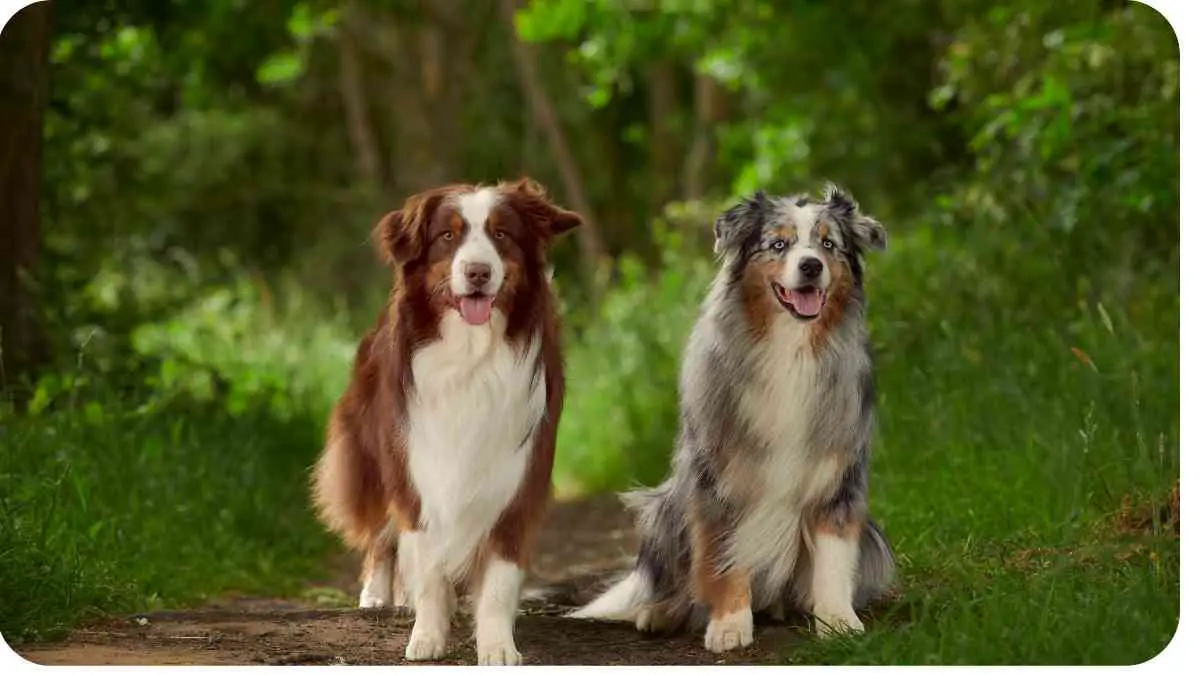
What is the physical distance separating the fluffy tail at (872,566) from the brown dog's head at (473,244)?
133 cm

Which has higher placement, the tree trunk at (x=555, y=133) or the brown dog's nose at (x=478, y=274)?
the tree trunk at (x=555, y=133)

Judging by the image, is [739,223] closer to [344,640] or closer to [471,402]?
[471,402]

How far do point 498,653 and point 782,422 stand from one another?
3.62 feet

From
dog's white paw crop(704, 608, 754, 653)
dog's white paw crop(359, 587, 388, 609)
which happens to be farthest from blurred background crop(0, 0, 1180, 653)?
dog's white paw crop(704, 608, 754, 653)

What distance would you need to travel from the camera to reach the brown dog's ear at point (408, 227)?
16.0 ft

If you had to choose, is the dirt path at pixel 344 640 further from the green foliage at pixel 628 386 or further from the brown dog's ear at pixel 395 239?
the green foliage at pixel 628 386

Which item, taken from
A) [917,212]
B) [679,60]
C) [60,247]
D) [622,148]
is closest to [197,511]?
[60,247]

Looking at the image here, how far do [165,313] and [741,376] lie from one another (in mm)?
4855

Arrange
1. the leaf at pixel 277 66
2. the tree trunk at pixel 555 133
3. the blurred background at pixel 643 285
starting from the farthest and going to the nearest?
the tree trunk at pixel 555 133 → the leaf at pixel 277 66 → the blurred background at pixel 643 285

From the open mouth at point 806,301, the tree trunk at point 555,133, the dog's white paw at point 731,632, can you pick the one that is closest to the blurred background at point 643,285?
the tree trunk at point 555,133

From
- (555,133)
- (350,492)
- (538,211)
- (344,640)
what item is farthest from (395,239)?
(555,133)

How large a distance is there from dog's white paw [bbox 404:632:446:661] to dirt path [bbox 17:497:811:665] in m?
0.04

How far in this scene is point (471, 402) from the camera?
4973 millimetres

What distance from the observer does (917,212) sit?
39.0ft
